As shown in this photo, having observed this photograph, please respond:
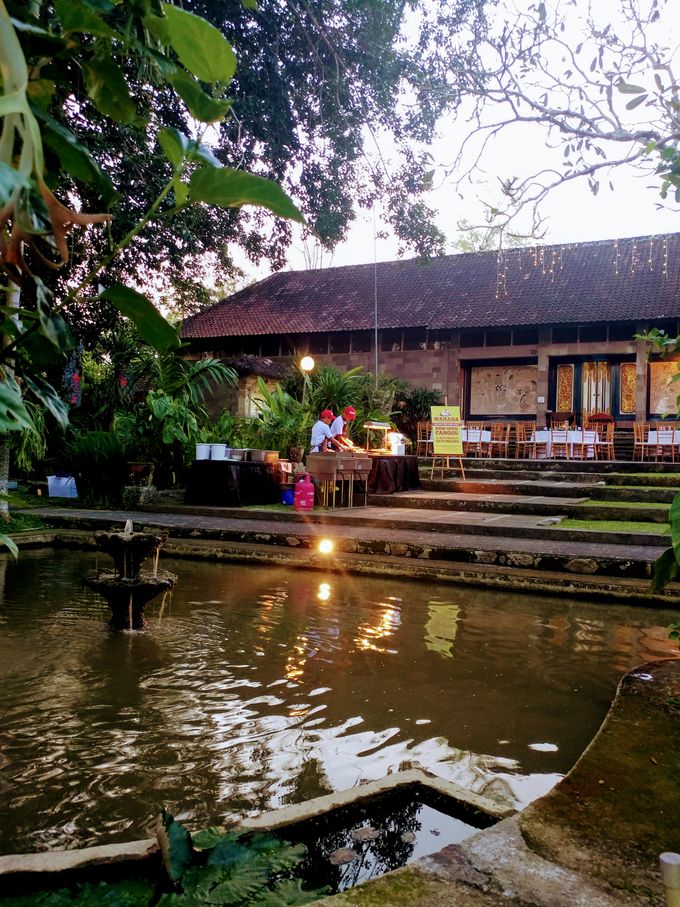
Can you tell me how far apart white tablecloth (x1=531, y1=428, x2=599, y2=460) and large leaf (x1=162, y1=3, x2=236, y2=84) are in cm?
1473

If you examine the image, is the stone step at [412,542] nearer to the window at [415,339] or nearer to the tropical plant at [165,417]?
the tropical plant at [165,417]

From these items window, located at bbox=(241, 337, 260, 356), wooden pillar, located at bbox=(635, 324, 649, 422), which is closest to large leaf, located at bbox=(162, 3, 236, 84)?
wooden pillar, located at bbox=(635, 324, 649, 422)

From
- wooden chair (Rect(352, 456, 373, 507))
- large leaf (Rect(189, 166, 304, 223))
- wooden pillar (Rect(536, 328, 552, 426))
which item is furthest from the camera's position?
wooden pillar (Rect(536, 328, 552, 426))

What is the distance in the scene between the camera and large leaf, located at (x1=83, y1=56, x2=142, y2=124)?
85cm

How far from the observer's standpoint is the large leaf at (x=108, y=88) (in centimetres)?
85

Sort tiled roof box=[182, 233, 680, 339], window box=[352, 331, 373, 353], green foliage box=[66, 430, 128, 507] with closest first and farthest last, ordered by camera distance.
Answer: green foliage box=[66, 430, 128, 507] → tiled roof box=[182, 233, 680, 339] → window box=[352, 331, 373, 353]

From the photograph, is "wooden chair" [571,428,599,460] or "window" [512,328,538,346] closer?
"wooden chair" [571,428,599,460]

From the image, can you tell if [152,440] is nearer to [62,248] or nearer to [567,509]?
[567,509]

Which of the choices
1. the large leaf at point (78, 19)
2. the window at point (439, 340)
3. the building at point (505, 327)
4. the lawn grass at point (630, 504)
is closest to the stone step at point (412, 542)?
the lawn grass at point (630, 504)

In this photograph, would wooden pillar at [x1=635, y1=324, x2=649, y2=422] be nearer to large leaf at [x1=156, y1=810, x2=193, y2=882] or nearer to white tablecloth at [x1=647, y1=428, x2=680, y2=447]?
white tablecloth at [x1=647, y1=428, x2=680, y2=447]

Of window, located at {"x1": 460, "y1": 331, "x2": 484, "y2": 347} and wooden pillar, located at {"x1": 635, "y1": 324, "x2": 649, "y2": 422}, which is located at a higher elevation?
window, located at {"x1": 460, "y1": 331, "x2": 484, "y2": 347}

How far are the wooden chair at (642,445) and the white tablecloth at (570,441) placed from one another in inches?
40.0

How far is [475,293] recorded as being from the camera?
64.5 ft

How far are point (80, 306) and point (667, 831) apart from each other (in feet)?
30.9
